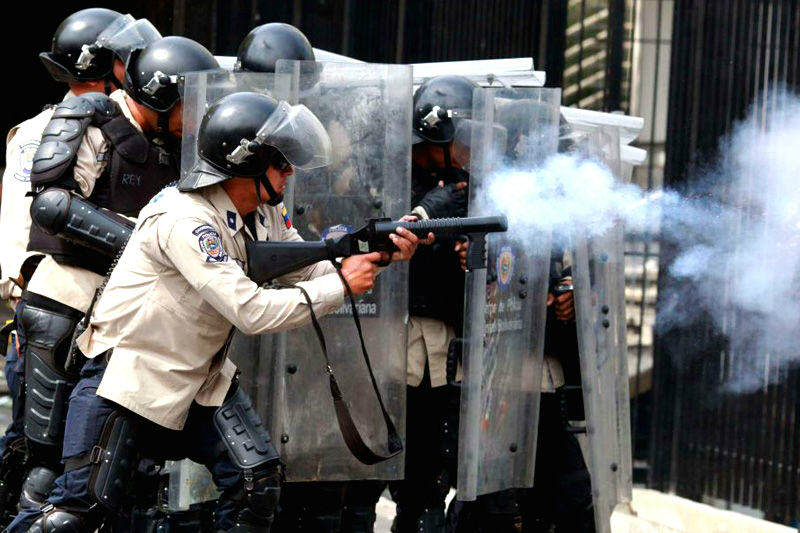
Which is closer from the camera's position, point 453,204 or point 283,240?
point 283,240

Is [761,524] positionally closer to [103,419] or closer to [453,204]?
[453,204]

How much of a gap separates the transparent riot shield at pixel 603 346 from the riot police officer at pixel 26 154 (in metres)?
2.08

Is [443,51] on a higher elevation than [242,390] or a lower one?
higher

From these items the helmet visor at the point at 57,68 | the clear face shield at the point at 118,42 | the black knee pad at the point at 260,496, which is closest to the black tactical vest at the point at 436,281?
the black knee pad at the point at 260,496

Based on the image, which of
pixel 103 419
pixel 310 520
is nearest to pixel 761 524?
pixel 310 520

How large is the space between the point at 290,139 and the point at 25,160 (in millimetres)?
1653

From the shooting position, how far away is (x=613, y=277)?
522 cm

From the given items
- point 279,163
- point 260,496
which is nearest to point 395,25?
point 279,163

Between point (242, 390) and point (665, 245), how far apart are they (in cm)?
349

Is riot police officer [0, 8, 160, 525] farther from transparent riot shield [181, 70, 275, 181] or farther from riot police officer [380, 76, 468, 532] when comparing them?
riot police officer [380, 76, 468, 532]

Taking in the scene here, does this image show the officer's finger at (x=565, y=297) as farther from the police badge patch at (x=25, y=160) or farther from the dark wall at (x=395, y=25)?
the dark wall at (x=395, y=25)

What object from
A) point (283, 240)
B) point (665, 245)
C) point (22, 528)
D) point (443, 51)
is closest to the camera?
point (22, 528)

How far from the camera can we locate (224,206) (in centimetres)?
416

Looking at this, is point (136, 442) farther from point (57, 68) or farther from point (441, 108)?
point (57, 68)
